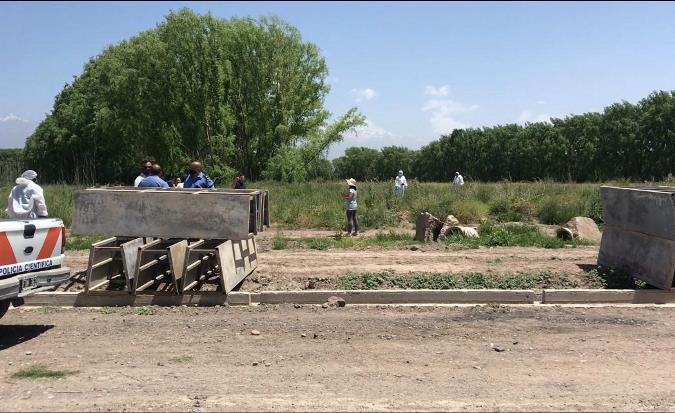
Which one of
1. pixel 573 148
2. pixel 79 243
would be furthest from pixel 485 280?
pixel 573 148

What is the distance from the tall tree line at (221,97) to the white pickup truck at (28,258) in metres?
28.3

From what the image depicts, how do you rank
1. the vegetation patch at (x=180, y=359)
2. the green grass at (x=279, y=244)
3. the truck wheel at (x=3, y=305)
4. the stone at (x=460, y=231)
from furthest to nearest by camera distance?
the stone at (x=460, y=231) < the green grass at (x=279, y=244) < the truck wheel at (x=3, y=305) < the vegetation patch at (x=180, y=359)

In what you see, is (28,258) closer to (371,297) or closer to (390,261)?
(371,297)

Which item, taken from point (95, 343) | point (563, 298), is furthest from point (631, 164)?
point (95, 343)

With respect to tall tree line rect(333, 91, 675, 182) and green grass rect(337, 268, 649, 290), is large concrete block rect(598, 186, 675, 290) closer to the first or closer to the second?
green grass rect(337, 268, 649, 290)

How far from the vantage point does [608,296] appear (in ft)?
28.2

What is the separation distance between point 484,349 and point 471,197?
1541cm

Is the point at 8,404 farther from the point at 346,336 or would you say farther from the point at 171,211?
the point at 171,211

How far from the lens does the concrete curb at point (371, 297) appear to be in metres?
8.45

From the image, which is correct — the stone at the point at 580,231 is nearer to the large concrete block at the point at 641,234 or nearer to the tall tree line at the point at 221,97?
the large concrete block at the point at 641,234

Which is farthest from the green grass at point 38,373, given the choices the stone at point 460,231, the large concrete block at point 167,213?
the stone at point 460,231

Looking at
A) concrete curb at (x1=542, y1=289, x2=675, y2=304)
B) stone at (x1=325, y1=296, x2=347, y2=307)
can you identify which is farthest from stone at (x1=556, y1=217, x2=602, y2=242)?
stone at (x1=325, y1=296, x2=347, y2=307)

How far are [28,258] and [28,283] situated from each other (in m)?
0.30

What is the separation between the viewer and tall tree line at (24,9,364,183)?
122ft
